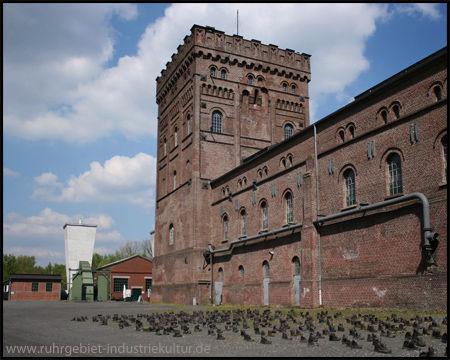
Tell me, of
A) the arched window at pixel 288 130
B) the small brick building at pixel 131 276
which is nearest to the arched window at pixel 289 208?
the arched window at pixel 288 130

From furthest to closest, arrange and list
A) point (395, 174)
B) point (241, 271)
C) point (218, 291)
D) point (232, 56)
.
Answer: point (232, 56), point (218, 291), point (241, 271), point (395, 174)

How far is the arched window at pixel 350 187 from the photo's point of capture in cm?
2045

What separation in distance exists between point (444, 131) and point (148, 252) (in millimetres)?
76977

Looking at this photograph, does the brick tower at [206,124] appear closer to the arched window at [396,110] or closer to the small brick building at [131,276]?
the small brick building at [131,276]

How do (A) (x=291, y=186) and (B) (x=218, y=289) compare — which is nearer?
(A) (x=291, y=186)

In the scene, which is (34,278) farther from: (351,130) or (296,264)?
(351,130)

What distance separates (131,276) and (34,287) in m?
11.0

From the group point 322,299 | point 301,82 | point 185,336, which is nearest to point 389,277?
point 322,299

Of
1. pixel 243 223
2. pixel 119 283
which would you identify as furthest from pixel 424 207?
pixel 119 283

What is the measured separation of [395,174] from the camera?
1831 centimetres

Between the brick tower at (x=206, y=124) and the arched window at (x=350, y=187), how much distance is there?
48.5 ft

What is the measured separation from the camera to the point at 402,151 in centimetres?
1783

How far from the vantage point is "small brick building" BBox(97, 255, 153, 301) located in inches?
2151

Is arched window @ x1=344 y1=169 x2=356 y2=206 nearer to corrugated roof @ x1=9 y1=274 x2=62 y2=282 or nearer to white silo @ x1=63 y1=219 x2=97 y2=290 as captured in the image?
white silo @ x1=63 y1=219 x2=97 y2=290
